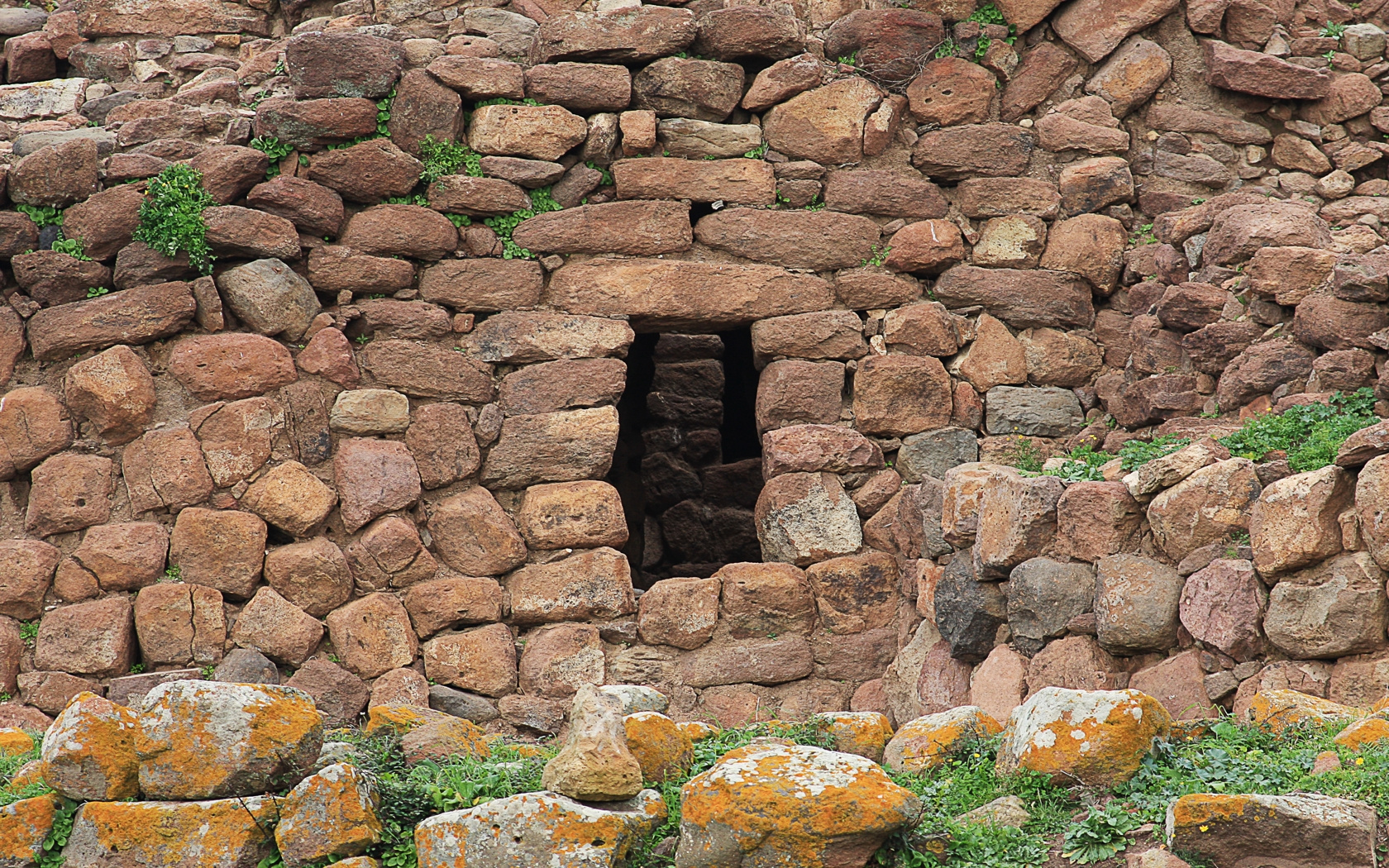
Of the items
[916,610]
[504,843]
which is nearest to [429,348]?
[916,610]

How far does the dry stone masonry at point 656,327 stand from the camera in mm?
5660

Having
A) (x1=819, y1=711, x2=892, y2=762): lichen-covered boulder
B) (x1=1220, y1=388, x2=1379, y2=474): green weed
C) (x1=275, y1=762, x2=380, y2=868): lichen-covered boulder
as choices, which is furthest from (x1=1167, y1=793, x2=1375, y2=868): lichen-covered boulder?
(x1=275, y1=762, x2=380, y2=868): lichen-covered boulder

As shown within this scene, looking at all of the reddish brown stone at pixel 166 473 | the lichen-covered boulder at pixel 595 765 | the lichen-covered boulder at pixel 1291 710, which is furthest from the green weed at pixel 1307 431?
the reddish brown stone at pixel 166 473

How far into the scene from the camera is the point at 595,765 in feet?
11.5

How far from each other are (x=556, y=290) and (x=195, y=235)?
1738 millimetres

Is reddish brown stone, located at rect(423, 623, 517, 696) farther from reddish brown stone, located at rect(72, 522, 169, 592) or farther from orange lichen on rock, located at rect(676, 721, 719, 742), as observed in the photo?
orange lichen on rock, located at rect(676, 721, 719, 742)

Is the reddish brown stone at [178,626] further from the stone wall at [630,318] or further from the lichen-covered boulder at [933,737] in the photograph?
the lichen-covered boulder at [933,737]

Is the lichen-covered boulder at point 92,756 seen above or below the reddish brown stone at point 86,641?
above

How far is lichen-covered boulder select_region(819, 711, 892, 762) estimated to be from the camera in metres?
4.35

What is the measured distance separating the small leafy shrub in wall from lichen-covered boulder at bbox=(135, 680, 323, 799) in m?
3.06

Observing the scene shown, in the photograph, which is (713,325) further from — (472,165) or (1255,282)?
(1255,282)

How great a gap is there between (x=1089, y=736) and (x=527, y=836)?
158 centimetres

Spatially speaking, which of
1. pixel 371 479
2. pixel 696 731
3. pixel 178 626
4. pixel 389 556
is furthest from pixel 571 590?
pixel 696 731

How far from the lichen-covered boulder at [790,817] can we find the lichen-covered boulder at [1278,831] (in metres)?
0.69
